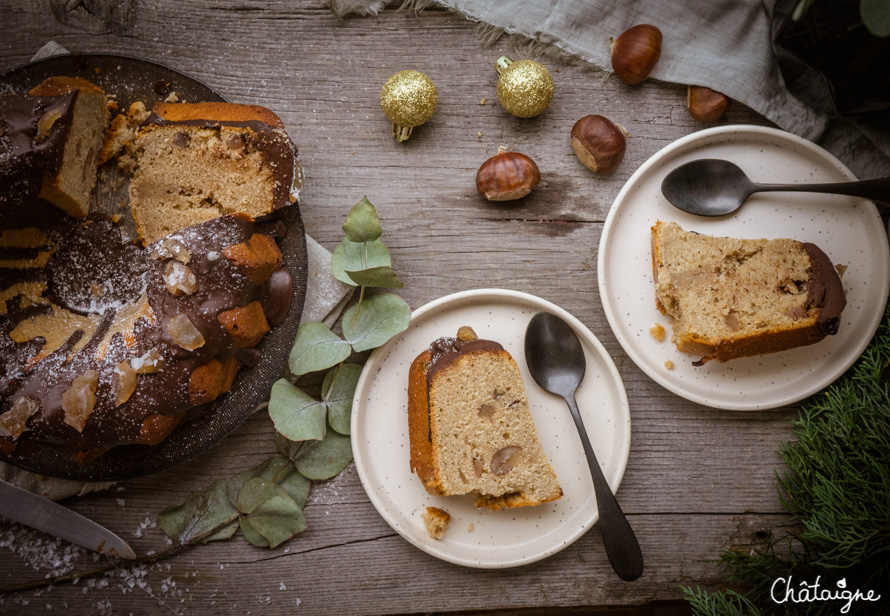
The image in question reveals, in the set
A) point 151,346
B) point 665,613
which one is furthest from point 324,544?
point 665,613

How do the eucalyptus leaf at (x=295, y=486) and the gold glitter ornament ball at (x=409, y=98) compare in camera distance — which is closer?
the gold glitter ornament ball at (x=409, y=98)

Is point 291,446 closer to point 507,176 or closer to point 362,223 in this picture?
point 362,223

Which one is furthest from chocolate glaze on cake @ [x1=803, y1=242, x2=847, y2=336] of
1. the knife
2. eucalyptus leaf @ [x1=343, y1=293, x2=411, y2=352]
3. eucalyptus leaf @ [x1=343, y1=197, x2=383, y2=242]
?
the knife

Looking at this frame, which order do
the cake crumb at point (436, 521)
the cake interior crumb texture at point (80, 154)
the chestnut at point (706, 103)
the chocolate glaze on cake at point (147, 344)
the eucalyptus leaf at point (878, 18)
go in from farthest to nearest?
the chestnut at point (706, 103)
the cake crumb at point (436, 521)
the cake interior crumb texture at point (80, 154)
the chocolate glaze on cake at point (147, 344)
the eucalyptus leaf at point (878, 18)

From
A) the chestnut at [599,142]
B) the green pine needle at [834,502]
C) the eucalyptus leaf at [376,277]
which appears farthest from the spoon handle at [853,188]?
the eucalyptus leaf at [376,277]

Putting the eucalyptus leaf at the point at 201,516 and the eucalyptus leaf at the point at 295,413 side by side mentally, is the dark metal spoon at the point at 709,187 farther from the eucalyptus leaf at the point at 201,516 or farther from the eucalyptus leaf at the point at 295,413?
the eucalyptus leaf at the point at 201,516
